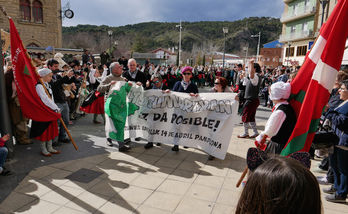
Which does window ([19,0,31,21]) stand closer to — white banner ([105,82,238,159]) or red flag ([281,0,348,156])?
white banner ([105,82,238,159])

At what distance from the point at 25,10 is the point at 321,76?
1202 inches

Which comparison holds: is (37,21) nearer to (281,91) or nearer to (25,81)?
(25,81)

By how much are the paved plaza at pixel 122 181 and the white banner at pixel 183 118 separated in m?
0.39

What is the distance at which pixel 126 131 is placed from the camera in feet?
19.4

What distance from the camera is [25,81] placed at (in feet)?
16.0

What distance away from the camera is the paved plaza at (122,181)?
350 cm

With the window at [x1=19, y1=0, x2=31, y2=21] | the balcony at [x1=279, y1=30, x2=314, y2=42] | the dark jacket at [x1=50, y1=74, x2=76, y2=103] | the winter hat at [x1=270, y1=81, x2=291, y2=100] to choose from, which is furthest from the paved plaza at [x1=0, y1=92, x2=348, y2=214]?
the balcony at [x1=279, y1=30, x2=314, y2=42]

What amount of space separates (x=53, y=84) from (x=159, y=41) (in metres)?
108

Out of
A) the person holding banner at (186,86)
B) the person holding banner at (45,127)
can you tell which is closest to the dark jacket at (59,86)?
the person holding banner at (45,127)

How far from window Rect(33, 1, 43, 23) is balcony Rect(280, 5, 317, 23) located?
3691cm

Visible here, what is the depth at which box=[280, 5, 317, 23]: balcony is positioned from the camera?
3723 cm

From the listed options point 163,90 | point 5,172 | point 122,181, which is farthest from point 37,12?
point 122,181

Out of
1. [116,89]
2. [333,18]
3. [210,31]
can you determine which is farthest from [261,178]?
[210,31]

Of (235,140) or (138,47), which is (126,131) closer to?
(235,140)
